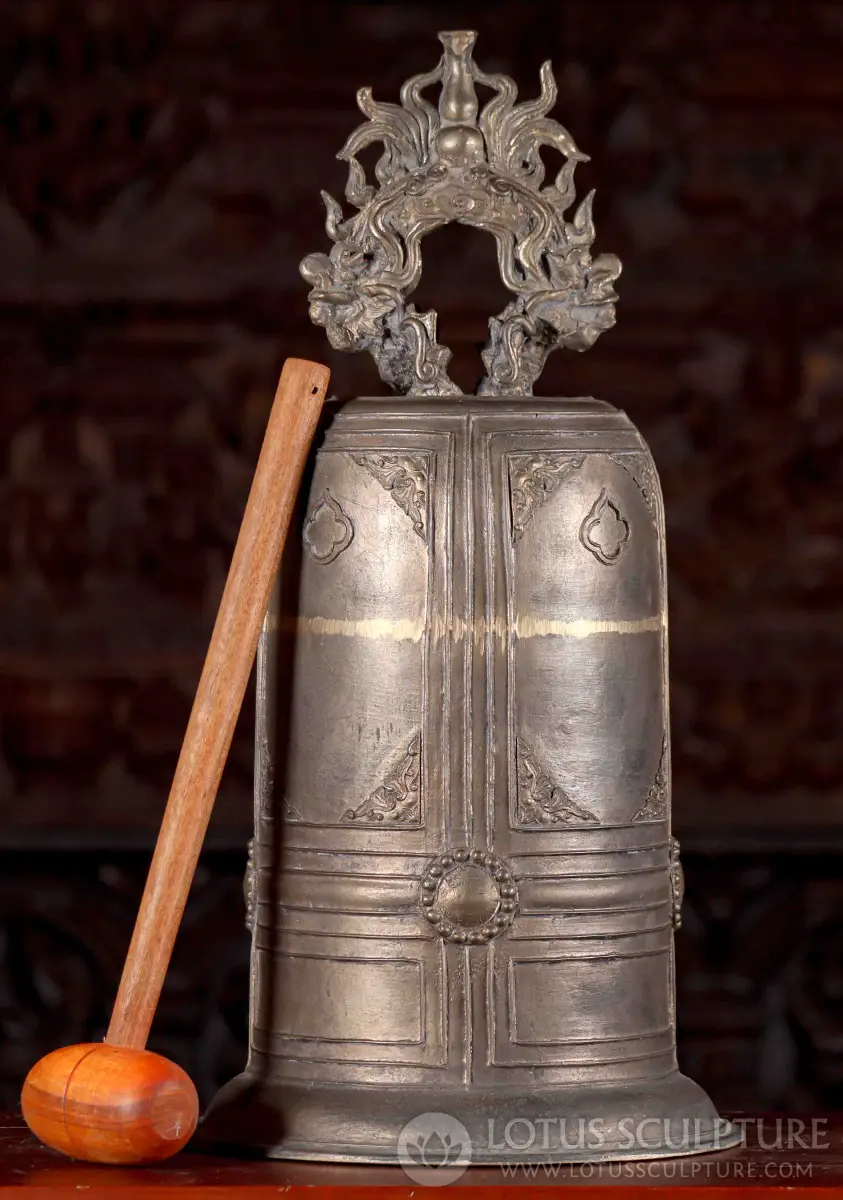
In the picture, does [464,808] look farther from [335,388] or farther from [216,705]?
[335,388]

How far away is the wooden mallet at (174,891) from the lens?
112 inches

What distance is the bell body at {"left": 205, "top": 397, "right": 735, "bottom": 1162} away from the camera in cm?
296

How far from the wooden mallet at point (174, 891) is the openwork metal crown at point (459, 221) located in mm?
160

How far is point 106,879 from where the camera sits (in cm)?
480

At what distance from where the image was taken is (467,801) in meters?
2.98

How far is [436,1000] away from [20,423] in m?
2.22

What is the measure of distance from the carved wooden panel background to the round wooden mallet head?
188cm

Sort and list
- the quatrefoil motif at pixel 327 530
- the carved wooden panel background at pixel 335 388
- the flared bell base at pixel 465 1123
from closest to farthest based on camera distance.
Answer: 1. the flared bell base at pixel 465 1123
2. the quatrefoil motif at pixel 327 530
3. the carved wooden panel background at pixel 335 388

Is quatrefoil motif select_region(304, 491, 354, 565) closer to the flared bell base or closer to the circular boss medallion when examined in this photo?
the circular boss medallion

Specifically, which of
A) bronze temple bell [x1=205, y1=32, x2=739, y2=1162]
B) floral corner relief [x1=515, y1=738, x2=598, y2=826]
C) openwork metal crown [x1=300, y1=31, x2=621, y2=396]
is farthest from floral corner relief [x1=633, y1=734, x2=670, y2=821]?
openwork metal crown [x1=300, y1=31, x2=621, y2=396]

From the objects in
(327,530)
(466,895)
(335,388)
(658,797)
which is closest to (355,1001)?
(466,895)

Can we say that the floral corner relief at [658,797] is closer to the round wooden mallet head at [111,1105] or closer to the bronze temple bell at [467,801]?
the bronze temple bell at [467,801]

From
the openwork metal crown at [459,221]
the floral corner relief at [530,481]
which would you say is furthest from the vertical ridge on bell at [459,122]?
the floral corner relief at [530,481]

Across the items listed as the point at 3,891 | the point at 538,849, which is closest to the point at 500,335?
the point at 538,849
